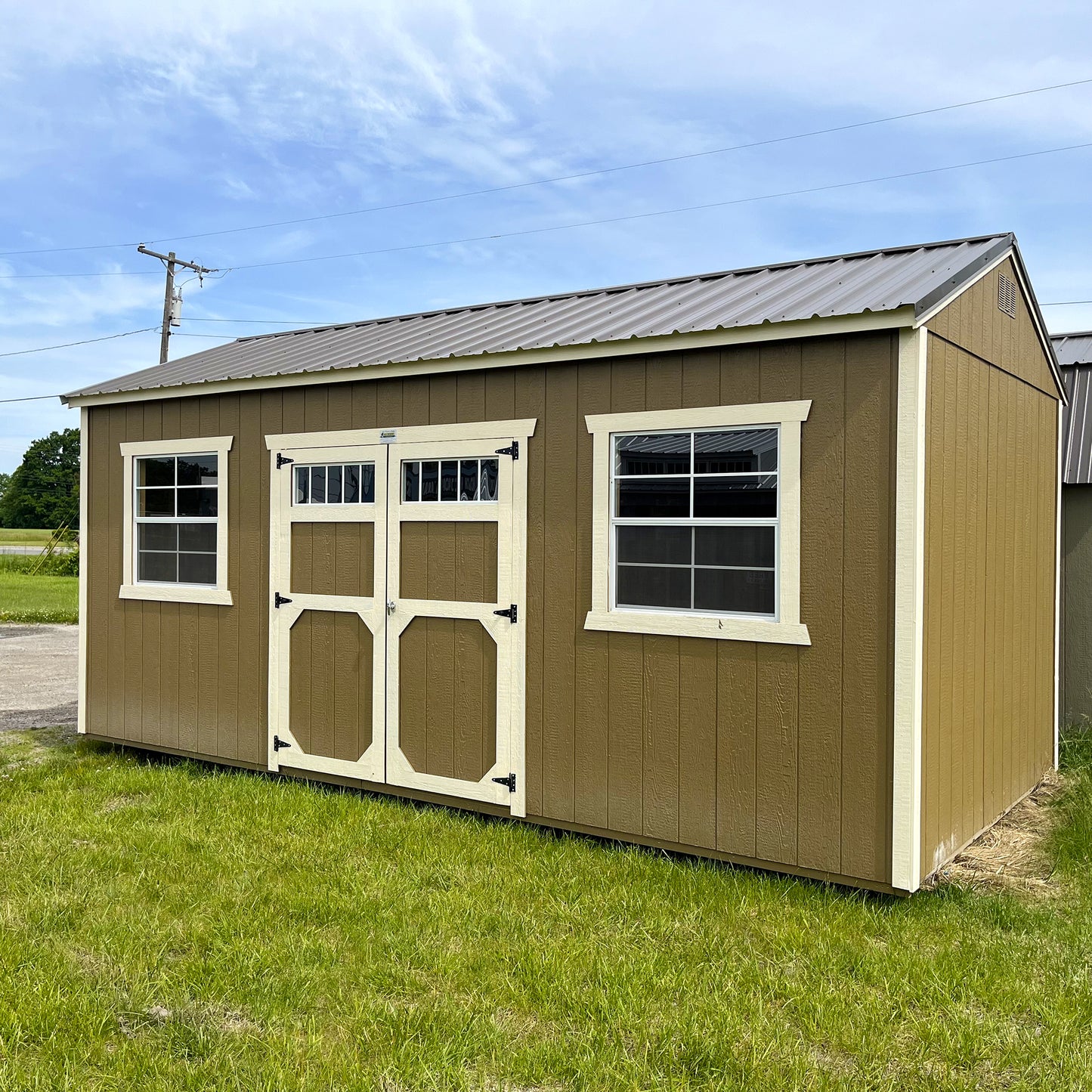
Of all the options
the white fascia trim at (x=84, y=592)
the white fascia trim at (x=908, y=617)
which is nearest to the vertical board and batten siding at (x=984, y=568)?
the white fascia trim at (x=908, y=617)

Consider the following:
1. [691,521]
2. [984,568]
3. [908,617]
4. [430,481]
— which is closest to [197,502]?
[430,481]

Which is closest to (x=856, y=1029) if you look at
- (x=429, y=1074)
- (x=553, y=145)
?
(x=429, y=1074)

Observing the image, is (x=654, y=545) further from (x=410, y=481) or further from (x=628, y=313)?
(x=410, y=481)

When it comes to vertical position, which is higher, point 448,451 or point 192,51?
point 192,51

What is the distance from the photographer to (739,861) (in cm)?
463

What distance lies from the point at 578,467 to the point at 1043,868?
298cm

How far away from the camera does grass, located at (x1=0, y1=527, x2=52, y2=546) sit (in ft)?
152

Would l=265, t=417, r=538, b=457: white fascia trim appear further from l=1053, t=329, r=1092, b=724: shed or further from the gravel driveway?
l=1053, t=329, r=1092, b=724: shed

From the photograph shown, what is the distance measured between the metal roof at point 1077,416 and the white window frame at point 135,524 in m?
5.98

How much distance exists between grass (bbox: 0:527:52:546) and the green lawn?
1829 centimetres

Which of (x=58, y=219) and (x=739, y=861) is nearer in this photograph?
(x=739, y=861)

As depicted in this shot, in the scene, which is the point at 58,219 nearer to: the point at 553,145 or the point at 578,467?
the point at 553,145

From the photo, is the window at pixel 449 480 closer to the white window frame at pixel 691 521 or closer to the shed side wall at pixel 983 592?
the white window frame at pixel 691 521

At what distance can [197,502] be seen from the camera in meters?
6.79
